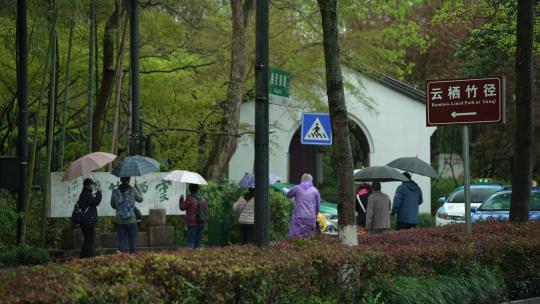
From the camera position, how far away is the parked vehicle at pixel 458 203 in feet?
76.2

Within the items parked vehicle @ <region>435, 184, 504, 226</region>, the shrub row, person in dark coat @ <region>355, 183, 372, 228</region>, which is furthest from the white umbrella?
parked vehicle @ <region>435, 184, 504, 226</region>

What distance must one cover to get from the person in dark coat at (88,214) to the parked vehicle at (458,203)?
9.56m

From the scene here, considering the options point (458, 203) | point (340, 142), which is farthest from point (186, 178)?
point (458, 203)

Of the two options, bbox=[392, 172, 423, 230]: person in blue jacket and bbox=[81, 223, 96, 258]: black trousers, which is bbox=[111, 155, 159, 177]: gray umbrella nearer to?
bbox=[81, 223, 96, 258]: black trousers

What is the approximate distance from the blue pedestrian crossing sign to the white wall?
16.9m

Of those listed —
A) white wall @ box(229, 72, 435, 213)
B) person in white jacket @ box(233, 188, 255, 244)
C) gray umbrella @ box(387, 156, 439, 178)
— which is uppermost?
white wall @ box(229, 72, 435, 213)

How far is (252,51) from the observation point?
26.2 metres

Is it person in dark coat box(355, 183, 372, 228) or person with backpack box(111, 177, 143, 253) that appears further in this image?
person in dark coat box(355, 183, 372, 228)

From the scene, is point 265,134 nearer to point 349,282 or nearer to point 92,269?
point 349,282

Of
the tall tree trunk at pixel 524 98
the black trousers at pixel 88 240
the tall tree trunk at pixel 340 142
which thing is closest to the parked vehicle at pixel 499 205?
the tall tree trunk at pixel 524 98

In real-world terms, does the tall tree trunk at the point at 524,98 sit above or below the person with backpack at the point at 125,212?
above

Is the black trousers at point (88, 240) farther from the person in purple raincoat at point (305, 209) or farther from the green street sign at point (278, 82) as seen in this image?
the green street sign at point (278, 82)

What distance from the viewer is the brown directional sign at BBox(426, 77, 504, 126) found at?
485 inches

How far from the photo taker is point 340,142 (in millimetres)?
10688
